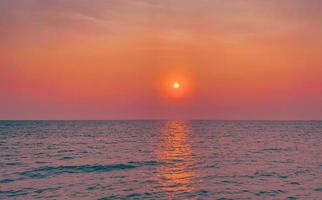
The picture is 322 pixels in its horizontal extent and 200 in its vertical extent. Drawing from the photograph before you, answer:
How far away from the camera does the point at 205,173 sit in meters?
37.0

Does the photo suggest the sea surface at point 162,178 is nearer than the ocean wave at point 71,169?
Yes

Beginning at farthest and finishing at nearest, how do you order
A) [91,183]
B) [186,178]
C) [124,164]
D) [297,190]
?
1. [124,164]
2. [186,178]
3. [91,183]
4. [297,190]

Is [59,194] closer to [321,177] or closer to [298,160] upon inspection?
[321,177]

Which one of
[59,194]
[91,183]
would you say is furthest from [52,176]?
[59,194]

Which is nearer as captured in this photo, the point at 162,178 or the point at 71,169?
the point at 162,178

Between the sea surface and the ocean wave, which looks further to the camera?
the ocean wave

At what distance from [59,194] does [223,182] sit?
15.9 metres

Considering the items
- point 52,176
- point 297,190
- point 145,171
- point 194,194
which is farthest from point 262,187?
point 52,176

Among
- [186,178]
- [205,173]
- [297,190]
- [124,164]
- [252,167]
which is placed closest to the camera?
[297,190]

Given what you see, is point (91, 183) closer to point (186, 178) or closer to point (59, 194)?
point (59, 194)

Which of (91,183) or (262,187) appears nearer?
(262,187)

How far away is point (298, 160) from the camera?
47.6 meters

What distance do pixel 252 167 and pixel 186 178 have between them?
1180cm

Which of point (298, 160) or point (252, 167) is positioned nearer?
point (252, 167)
